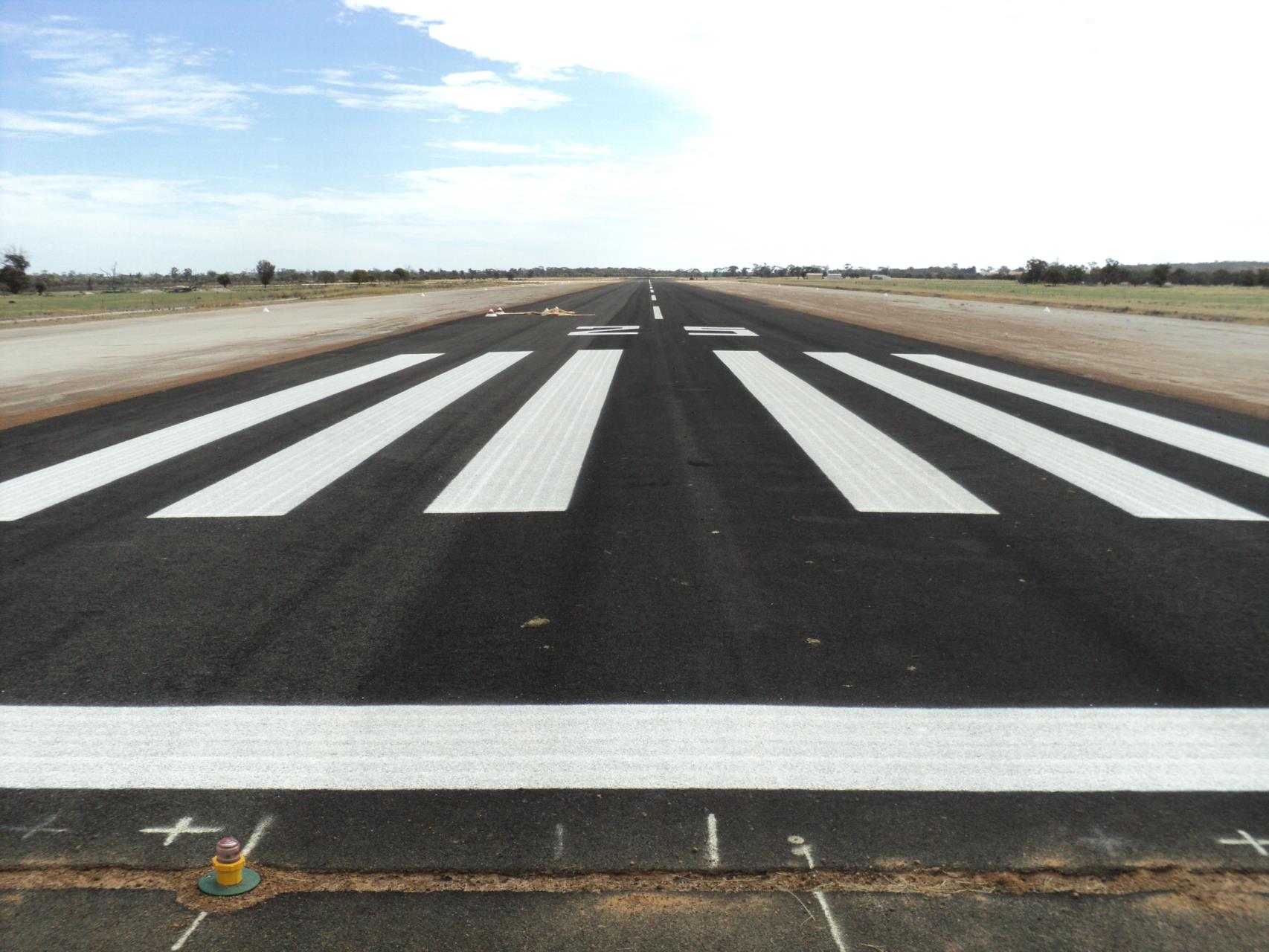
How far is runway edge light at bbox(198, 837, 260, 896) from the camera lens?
1.96m

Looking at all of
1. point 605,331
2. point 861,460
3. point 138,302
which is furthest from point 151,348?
point 138,302

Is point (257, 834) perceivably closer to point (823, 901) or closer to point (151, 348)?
point (823, 901)

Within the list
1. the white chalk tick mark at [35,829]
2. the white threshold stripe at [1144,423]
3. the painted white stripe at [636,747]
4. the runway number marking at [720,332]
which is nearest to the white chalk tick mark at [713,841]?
the painted white stripe at [636,747]

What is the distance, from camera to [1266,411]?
866 centimetres

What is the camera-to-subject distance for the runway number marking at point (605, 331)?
17.3m

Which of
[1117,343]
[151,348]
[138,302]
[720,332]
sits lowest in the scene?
[1117,343]

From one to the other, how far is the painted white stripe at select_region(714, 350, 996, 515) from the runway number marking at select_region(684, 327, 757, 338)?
24.5 ft

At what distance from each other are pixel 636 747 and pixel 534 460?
3.81 meters

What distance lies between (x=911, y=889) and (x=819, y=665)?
1.12 meters

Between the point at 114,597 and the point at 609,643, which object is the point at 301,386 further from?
the point at 609,643

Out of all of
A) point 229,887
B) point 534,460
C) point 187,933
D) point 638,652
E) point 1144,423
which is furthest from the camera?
point 1144,423

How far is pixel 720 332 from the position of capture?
17734mm

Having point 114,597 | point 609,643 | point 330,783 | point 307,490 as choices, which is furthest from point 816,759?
point 307,490

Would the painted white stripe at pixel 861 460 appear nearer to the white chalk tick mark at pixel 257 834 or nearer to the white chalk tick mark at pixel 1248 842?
the white chalk tick mark at pixel 1248 842
